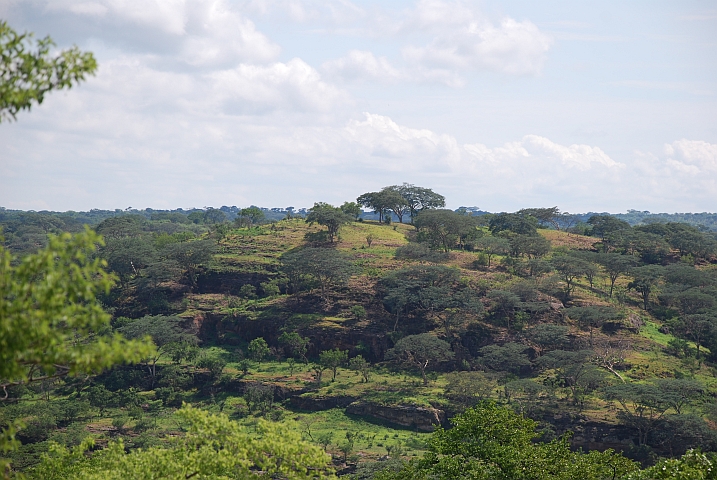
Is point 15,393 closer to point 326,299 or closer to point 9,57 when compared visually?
point 326,299

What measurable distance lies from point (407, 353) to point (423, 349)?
5140mm

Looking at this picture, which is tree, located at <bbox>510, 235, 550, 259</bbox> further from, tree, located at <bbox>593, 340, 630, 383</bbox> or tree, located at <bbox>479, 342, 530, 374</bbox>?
tree, located at <bbox>479, 342, 530, 374</bbox>

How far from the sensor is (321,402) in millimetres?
57969

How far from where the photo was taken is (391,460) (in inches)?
1647

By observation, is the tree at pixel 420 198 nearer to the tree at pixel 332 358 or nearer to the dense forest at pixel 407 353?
the dense forest at pixel 407 353

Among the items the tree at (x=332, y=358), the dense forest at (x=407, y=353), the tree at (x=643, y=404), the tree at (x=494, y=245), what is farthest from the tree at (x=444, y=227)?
the tree at (x=643, y=404)

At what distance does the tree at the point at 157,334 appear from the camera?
209ft

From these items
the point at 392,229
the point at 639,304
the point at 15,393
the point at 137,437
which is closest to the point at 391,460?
the point at 137,437

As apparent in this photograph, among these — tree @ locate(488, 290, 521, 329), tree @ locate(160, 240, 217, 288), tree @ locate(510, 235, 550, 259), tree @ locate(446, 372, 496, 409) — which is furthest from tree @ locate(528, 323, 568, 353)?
tree @ locate(160, 240, 217, 288)

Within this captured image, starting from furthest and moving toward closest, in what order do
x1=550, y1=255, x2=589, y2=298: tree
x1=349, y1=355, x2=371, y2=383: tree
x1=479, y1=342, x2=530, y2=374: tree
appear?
x1=550, y1=255, x2=589, y2=298: tree < x1=349, y1=355, x2=371, y2=383: tree < x1=479, y1=342, x2=530, y2=374: tree

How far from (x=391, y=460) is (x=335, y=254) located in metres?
37.0

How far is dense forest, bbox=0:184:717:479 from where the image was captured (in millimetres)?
45375

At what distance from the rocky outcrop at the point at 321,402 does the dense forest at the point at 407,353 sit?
20cm

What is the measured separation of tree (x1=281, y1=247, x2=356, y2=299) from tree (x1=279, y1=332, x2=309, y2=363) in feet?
27.9
